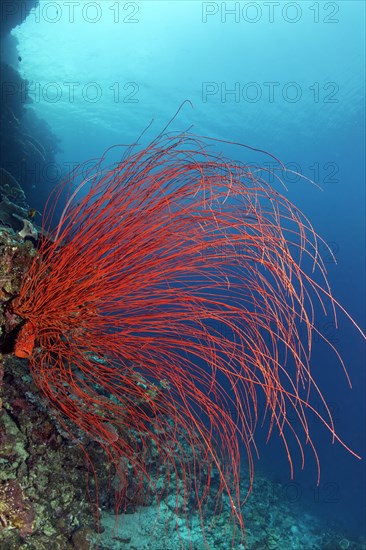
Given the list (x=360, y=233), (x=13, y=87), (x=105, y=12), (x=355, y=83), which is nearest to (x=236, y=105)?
(x=355, y=83)

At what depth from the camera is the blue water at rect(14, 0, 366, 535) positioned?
1507 inches

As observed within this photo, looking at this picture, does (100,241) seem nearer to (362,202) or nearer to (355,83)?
(355,83)

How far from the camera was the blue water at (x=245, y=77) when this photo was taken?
38281mm

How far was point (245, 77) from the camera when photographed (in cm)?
4484

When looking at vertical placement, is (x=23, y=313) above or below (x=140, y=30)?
below

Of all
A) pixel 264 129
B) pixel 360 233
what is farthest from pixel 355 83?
pixel 360 233

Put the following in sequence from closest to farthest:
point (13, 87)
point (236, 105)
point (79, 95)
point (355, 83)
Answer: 1. point (13, 87)
2. point (355, 83)
3. point (236, 105)
4. point (79, 95)

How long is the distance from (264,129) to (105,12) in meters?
26.3

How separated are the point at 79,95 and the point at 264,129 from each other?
26535 millimetres

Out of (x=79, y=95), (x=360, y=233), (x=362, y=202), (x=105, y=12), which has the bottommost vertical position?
(x=360, y=233)

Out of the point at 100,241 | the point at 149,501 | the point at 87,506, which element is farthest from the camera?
the point at 149,501

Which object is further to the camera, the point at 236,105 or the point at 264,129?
the point at 264,129

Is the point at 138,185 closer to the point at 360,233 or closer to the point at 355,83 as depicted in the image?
the point at 355,83

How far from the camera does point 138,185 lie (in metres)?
2.18
